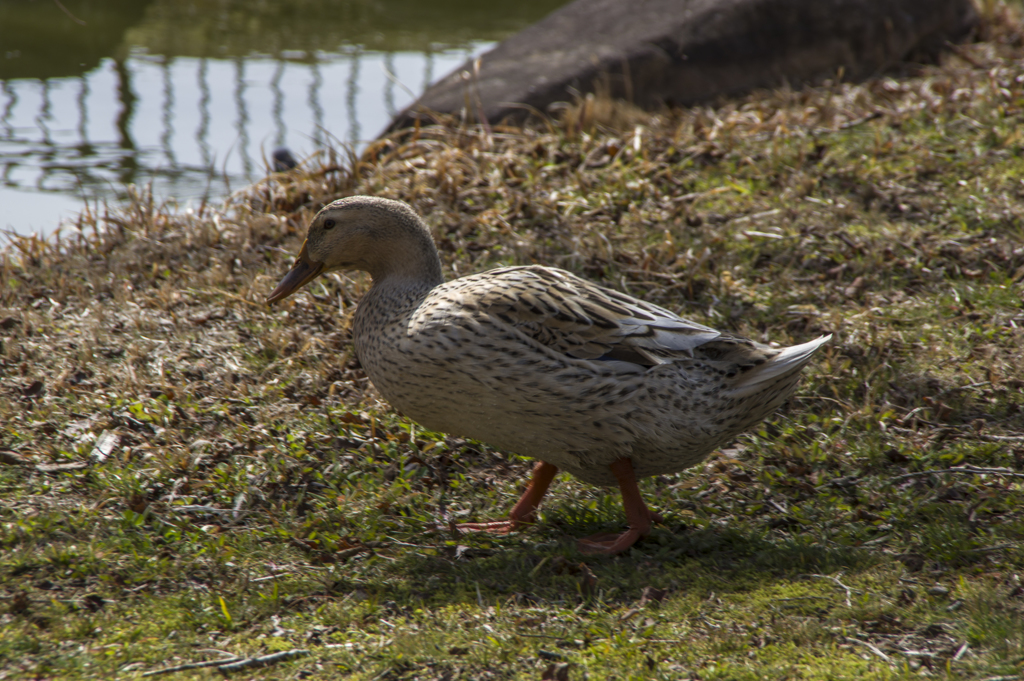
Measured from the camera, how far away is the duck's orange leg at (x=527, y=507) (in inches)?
135

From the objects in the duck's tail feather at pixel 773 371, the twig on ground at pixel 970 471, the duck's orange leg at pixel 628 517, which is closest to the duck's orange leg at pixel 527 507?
the duck's orange leg at pixel 628 517

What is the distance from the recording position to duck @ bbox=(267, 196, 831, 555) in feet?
10.3

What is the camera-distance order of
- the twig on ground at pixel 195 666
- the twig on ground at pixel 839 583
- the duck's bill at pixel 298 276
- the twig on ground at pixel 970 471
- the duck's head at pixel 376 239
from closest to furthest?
1. the twig on ground at pixel 195 666
2. the twig on ground at pixel 839 583
3. the twig on ground at pixel 970 471
4. the duck's head at pixel 376 239
5. the duck's bill at pixel 298 276

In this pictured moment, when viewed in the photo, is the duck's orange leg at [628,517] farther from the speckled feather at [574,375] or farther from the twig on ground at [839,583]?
the twig on ground at [839,583]

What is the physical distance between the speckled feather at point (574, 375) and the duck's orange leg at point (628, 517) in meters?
0.05

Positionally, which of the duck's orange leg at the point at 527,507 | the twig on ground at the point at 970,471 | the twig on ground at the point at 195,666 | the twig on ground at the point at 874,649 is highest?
the twig on ground at the point at 970,471

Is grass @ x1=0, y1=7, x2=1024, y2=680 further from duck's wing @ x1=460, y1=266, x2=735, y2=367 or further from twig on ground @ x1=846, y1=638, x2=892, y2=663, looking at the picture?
duck's wing @ x1=460, y1=266, x2=735, y2=367

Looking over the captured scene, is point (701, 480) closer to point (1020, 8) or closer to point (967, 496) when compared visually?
point (967, 496)

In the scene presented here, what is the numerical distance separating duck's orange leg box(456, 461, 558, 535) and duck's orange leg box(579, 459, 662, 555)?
0.27 metres

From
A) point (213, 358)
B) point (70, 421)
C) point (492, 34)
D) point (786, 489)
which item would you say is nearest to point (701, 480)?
point (786, 489)

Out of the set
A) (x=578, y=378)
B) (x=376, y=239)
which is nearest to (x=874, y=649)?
(x=578, y=378)

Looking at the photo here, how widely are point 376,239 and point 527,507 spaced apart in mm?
1272

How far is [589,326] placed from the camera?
10.7 feet

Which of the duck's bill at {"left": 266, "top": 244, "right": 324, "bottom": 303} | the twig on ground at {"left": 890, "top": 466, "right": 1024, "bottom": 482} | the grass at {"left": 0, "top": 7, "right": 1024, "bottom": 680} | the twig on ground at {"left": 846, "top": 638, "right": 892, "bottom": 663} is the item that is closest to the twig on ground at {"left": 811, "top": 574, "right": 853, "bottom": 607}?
the grass at {"left": 0, "top": 7, "right": 1024, "bottom": 680}
